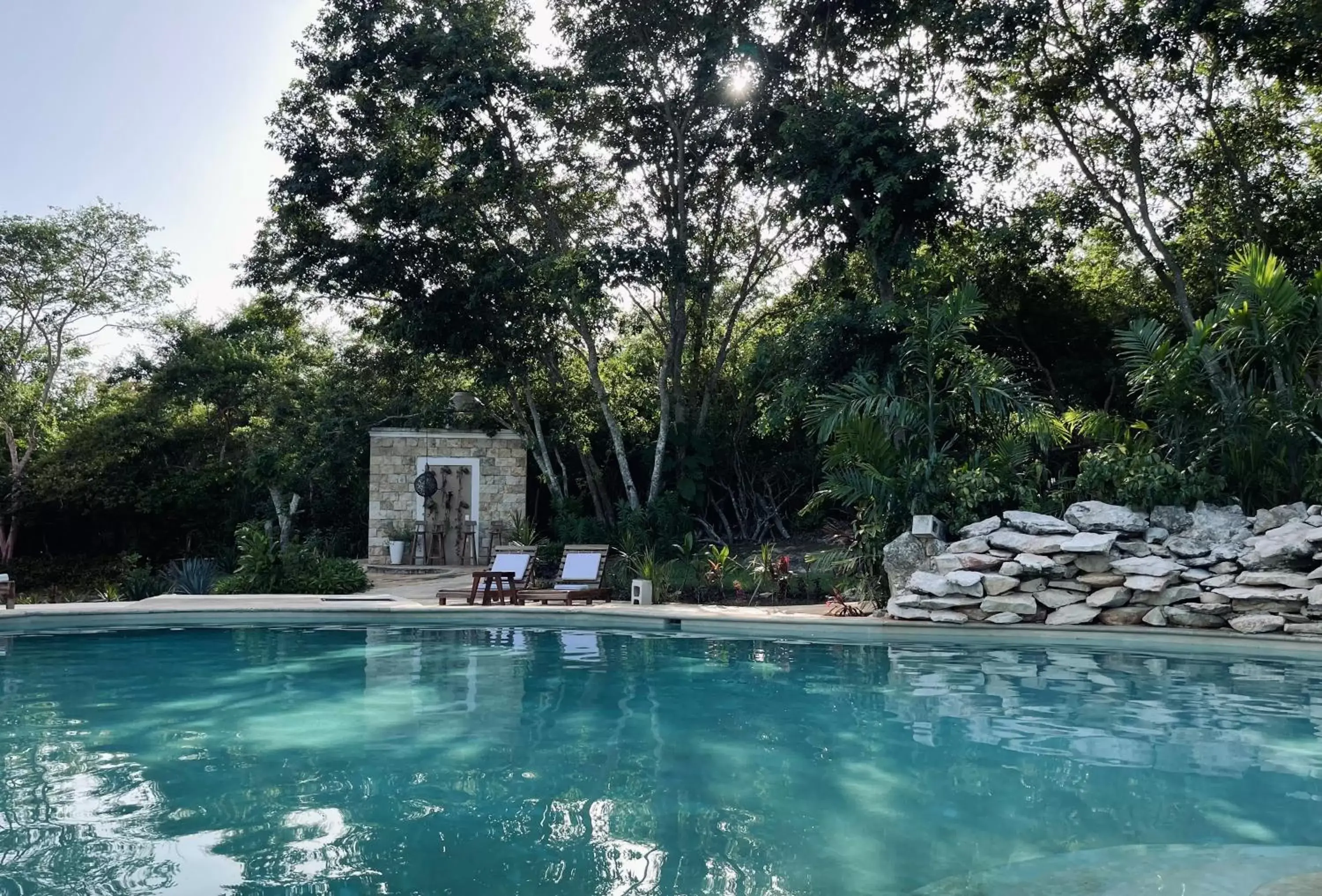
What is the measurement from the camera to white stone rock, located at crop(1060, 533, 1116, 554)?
824 cm

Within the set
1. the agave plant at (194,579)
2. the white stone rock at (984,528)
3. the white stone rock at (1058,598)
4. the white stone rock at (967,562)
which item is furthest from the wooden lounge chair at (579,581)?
the agave plant at (194,579)

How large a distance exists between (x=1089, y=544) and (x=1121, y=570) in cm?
39

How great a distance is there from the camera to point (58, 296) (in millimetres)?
20969

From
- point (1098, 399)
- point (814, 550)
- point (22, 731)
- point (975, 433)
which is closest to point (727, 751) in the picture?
point (22, 731)

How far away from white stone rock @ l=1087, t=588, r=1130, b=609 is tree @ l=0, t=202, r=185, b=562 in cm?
1958

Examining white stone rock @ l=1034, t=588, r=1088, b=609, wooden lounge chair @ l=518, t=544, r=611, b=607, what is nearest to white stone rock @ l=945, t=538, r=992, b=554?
white stone rock @ l=1034, t=588, r=1088, b=609

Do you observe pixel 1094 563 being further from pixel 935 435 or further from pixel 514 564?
pixel 514 564

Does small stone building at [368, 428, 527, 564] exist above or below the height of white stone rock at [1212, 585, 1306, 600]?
above

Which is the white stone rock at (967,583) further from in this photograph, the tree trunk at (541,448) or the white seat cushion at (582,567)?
the tree trunk at (541,448)

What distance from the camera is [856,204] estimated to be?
11.8m

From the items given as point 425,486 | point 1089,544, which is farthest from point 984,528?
point 425,486

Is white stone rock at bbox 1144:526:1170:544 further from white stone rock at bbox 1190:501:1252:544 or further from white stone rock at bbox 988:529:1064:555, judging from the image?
white stone rock at bbox 988:529:1064:555

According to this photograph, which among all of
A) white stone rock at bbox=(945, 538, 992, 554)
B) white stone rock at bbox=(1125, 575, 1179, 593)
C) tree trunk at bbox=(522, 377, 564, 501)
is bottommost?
white stone rock at bbox=(1125, 575, 1179, 593)

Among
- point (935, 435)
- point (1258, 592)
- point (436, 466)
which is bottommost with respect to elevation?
point (1258, 592)
